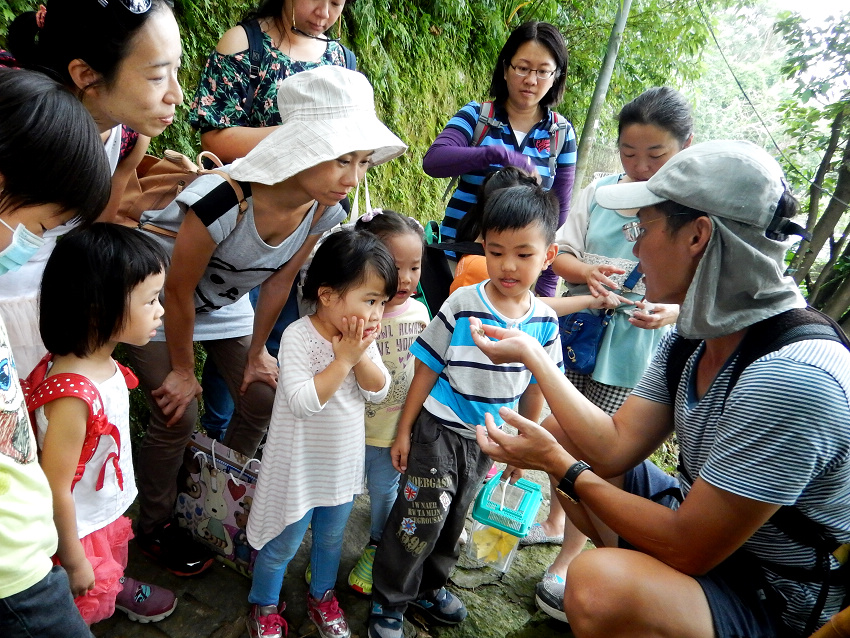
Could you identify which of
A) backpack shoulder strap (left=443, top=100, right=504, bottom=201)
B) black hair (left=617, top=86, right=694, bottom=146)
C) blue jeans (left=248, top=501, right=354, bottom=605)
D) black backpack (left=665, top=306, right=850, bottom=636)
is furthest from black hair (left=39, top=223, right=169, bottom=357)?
black hair (left=617, top=86, right=694, bottom=146)

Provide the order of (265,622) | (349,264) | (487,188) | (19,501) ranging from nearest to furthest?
(19,501), (349,264), (265,622), (487,188)

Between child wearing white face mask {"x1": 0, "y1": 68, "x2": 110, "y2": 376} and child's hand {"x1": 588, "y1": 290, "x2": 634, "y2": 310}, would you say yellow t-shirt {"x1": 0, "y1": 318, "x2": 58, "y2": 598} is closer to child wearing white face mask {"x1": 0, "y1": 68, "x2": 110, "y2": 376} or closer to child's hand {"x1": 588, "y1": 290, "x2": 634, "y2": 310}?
child wearing white face mask {"x1": 0, "y1": 68, "x2": 110, "y2": 376}

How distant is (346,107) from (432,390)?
3.41ft

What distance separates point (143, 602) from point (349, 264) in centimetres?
136

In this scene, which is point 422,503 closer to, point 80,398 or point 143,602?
point 143,602

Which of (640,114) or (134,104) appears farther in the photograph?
(640,114)

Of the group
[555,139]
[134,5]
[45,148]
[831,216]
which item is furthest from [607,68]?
[45,148]

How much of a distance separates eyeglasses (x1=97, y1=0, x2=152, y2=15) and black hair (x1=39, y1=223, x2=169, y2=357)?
61cm

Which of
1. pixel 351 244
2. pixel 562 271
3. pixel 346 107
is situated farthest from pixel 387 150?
pixel 562 271

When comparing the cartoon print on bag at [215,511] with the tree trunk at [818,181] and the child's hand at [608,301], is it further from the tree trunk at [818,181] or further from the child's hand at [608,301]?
the tree trunk at [818,181]

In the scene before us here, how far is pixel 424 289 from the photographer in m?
2.81

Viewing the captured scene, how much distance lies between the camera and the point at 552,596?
241 cm

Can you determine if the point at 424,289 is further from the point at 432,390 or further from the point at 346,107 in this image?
the point at 346,107

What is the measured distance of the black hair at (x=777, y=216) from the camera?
150cm
